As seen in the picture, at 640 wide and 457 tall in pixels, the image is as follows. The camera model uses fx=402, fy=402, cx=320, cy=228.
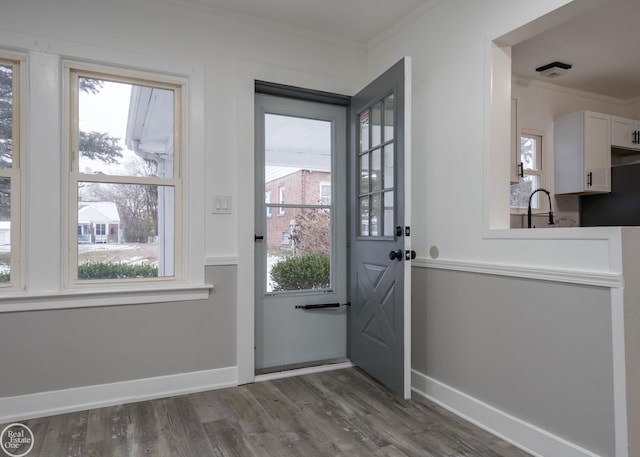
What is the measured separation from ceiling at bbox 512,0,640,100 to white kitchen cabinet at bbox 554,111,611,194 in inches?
13.2

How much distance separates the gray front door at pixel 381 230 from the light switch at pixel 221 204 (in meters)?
0.95

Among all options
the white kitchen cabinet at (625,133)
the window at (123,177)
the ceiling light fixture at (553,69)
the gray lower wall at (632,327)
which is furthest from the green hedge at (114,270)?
the white kitchen cabinet at (625,133)

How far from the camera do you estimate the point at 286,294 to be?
307 cm

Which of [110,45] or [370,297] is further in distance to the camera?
[370,297]

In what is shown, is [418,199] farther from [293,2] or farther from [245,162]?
[293,2]

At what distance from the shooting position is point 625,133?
3949 mm

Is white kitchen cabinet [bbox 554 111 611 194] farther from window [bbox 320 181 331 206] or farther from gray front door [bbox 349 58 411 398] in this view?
window [bbox 320 181 331 206]

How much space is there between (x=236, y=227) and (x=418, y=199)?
4.13ft

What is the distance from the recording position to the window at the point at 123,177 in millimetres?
2473

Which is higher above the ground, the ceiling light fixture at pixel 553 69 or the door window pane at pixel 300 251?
the ceiling light fixture at pixel 553 69

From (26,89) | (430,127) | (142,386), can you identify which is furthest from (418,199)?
(26,89)

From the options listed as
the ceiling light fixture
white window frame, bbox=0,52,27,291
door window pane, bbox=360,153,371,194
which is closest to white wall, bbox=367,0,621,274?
door window pane, bbox=360,153,371,194

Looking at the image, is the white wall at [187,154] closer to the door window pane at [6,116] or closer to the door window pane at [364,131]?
the door window pane at [6,116]

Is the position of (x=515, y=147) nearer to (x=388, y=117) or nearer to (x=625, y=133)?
(x=625, y=133)
